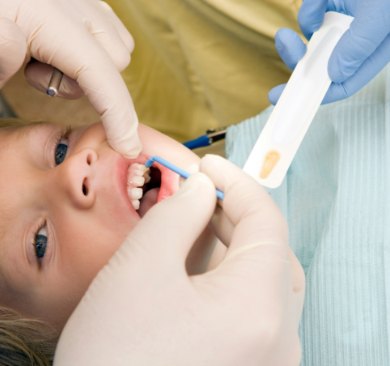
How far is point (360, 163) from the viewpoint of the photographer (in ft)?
4.29

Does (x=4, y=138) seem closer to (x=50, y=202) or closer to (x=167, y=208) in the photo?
(x=50, y=202)

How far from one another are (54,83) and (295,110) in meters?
0.54

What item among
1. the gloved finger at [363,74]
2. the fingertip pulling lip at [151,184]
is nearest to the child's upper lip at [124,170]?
the fingertip pulling lip at [151,184]

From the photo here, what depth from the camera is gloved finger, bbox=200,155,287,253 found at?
0.95 meters

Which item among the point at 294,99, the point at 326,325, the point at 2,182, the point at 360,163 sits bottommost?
the point at 326,325

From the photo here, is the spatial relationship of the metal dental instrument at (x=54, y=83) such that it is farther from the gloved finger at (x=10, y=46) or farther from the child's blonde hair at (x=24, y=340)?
the child's blonde hair at (x=24, y=340)

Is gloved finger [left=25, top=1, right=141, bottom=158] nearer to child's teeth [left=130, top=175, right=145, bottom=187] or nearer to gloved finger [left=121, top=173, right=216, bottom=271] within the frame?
child's teeth [left=130, top=175, right=145, bottom=187]

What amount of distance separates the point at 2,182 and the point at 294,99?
0.67 metres

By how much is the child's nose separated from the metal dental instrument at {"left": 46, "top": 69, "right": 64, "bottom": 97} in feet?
0.51

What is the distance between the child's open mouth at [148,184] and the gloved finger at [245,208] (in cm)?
20

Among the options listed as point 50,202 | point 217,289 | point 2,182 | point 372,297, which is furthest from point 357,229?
point 2,182

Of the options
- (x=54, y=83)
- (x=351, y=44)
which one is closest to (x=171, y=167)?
(x=54, y=83)

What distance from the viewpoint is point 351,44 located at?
122cm

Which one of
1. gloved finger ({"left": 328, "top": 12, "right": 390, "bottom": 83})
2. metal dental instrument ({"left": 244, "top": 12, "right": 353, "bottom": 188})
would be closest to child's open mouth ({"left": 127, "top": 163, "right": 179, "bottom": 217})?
metal dental instrument ({"left": 244, "top": 12, "right": 353, "bottom": 188})
